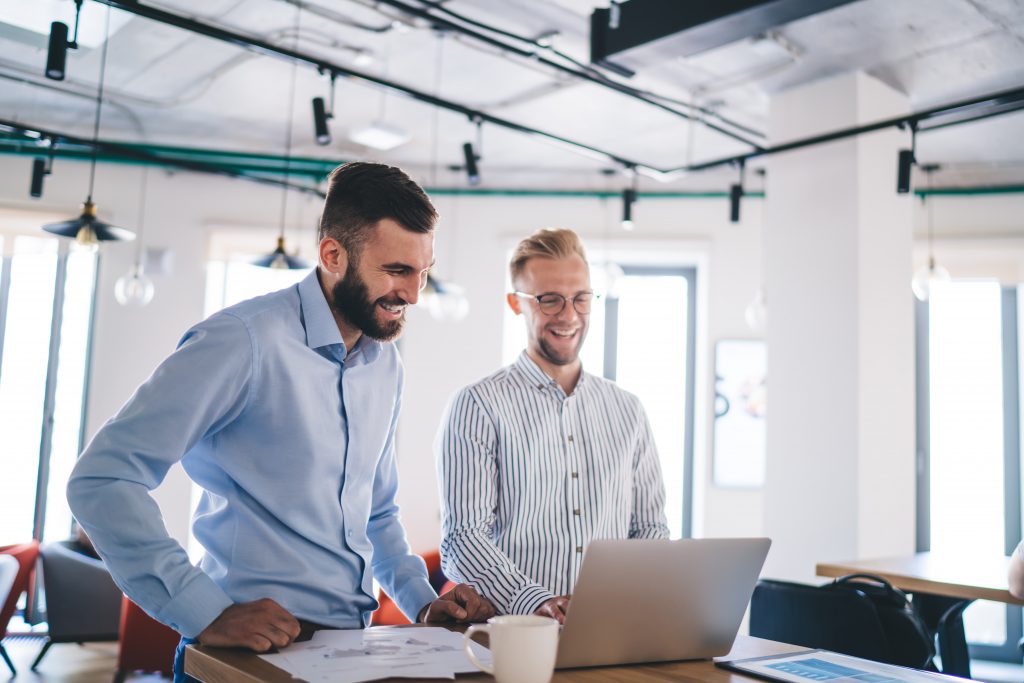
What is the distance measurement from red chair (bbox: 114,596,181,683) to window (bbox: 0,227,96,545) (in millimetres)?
2332

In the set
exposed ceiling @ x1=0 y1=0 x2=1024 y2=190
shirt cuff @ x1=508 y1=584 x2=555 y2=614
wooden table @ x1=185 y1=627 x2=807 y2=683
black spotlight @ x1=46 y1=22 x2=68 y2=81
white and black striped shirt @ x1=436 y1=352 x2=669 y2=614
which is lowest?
wooden table @ x1=185 y1=627 x2=807 y2=683

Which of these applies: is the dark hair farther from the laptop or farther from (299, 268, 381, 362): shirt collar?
the laptop

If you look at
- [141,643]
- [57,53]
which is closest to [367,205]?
[57,53]

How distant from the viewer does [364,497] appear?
5.08 feet

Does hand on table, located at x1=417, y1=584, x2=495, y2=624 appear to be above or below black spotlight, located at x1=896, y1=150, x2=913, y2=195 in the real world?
below

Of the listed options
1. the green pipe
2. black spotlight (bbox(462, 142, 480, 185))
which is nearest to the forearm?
black spotlight (bbox(462, 142, 480, 185))

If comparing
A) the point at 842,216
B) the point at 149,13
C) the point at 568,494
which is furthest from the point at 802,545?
the point at 149,13

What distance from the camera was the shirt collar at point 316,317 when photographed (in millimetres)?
1486

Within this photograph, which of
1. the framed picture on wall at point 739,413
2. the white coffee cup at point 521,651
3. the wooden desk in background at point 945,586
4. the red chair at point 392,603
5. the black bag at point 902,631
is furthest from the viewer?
the framed picture on wall at point 739,413

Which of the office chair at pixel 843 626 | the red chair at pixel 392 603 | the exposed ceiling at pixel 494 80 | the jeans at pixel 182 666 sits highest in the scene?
the exposed ceiling at pixel 494 80

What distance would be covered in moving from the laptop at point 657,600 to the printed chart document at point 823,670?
0.07m

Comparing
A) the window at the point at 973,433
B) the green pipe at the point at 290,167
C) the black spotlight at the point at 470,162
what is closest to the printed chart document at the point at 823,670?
the black spotlight at the point at 470,162

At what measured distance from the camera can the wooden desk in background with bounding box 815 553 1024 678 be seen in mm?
2877

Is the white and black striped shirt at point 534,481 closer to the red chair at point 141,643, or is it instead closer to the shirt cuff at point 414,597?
the shirt cuff at point 414,597
